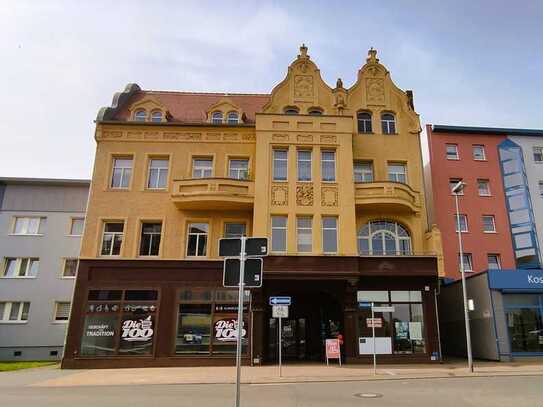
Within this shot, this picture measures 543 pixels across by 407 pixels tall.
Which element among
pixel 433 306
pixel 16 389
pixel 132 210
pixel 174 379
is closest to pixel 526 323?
pixel 433 306

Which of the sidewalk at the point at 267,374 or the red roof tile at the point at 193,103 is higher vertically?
the red roof tile at the point at 193,103

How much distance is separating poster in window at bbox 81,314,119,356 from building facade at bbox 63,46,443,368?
0.05 metres

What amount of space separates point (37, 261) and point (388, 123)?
25.1m

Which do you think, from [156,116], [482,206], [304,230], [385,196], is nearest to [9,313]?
[156,116]

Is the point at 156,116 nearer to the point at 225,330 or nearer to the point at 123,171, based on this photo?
the point at 123,171

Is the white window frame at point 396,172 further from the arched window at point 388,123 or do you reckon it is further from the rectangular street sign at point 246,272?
the rectangular street sign at point 246,272

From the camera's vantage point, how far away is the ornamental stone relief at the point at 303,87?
24.9 meters

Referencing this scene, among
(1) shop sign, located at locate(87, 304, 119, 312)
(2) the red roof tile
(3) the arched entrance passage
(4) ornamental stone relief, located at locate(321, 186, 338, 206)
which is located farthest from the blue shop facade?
(1) shop sign, located at locate(87, 304, 119, 312)

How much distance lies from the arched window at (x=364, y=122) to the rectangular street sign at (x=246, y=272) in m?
18.6

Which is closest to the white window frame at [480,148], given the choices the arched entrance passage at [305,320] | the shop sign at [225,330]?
the arched entrance passage at [305,320]

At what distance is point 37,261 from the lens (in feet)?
Answer: 97.8

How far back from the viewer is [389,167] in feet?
79.1

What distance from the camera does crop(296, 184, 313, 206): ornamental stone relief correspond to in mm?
22016

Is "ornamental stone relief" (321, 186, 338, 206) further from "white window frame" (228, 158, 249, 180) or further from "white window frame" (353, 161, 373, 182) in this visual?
"white window frame" (228, 158, 249, 180)
